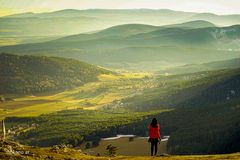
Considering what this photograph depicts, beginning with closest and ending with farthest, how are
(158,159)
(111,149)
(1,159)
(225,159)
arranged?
(1,159) → (225,159) → (158,159) → (111,149)

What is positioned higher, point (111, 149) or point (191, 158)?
point (191, 158)

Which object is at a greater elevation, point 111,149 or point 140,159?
point 140,159

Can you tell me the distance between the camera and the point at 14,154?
9288 cm

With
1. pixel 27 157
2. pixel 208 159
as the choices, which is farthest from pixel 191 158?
pixel 27 157

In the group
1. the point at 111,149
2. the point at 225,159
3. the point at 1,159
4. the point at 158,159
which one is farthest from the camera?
the point at 111,149

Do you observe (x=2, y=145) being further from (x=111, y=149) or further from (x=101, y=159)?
(x=111, y=149)

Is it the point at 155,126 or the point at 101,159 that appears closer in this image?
the point at 155,126

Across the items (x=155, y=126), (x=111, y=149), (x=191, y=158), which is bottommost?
(x=111, y=149)

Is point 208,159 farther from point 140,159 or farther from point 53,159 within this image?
point 53,159

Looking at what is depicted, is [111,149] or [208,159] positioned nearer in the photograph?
[208,159]

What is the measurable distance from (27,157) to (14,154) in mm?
2633

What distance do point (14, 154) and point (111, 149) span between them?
91130 mm

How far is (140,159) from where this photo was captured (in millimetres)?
105750

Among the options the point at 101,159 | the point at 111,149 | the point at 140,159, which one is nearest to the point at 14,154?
the point at 101,159
